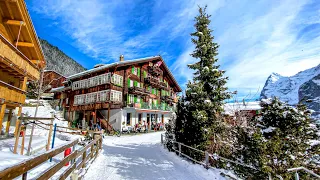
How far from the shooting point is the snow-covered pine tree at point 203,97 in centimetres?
1036

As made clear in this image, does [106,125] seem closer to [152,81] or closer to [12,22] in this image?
[152,81]

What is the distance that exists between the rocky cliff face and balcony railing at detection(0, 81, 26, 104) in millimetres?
57760

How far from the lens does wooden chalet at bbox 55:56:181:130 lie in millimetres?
28359

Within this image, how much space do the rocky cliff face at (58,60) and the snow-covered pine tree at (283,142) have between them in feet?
237

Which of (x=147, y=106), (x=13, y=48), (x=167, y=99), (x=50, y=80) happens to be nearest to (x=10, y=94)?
(x=13, y=48)

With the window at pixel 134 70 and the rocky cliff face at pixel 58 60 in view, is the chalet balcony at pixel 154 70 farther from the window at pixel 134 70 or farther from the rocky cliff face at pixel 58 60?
the rocky cliff face at pixel 58 60

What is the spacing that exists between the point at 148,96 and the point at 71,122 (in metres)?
14.5

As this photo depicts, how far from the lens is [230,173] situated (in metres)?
7.63

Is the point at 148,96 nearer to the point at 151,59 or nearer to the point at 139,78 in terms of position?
the point at 139,78

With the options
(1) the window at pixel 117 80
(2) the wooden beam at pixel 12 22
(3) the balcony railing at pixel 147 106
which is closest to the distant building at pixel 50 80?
(1) the window at pixel 117 80

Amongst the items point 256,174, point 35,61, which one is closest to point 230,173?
point 256,174

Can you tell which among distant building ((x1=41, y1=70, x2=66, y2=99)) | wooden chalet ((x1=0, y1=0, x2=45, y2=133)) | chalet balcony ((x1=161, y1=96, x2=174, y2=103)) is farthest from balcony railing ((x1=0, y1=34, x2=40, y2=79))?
distant building ((x1=41, y1=70, x2=66, y2=99))

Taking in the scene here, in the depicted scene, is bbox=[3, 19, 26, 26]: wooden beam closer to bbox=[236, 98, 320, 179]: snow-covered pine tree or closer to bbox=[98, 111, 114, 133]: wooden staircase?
bbox=[236, 98, 320, 179]: snow-covered pine tree

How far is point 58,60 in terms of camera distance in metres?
71.3
